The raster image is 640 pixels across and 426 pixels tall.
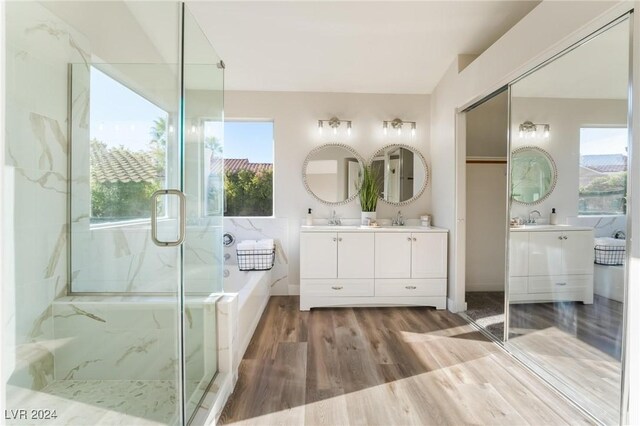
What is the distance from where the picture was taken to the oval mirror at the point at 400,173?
3.61 meters

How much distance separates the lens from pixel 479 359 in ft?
6.88

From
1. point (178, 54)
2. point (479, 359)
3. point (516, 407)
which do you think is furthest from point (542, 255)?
point (178, 54)

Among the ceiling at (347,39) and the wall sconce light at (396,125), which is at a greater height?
the ceiling at (347,39)

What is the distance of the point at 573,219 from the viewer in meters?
1.79

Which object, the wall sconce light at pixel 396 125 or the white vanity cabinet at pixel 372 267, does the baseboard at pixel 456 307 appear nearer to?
the white vanity cabinet at pixel 372 267

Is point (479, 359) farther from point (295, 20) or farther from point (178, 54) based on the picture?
point (295, 20)

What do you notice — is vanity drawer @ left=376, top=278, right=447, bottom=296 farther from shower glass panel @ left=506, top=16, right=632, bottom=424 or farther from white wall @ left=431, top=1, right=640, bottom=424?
shower glass panel @ left=506, top=16, right=632, bottom=424

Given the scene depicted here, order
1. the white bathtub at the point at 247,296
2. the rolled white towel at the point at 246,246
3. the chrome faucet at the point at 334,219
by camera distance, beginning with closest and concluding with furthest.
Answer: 1. the white bathtub at the point at 247,296
2. the rolled white towel at the point at 246,246
3. the chrome faucet at the point at 334,219

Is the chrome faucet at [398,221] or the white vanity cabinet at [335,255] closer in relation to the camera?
the white vanity cabinet at [335,255]

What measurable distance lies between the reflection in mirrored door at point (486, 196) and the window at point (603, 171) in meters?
1.87

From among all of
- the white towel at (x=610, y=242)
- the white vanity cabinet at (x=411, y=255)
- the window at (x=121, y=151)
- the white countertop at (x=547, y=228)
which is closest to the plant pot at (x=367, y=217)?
the white vanity cabinet at (x=411, y=255)

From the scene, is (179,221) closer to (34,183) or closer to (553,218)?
(34,183)

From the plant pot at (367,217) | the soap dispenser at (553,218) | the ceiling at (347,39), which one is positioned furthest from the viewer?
the plant pot at (367,217)

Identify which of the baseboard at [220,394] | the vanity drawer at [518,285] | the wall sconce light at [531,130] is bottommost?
the baseboard at [220,394]
